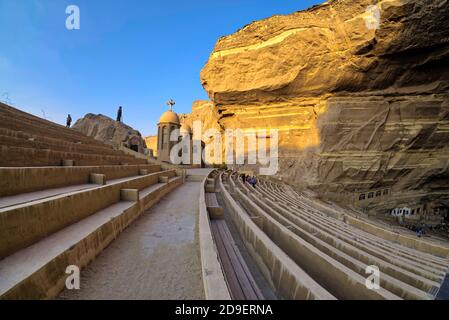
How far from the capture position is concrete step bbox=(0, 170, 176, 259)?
1.83m

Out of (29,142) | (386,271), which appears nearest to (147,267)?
(386,271)

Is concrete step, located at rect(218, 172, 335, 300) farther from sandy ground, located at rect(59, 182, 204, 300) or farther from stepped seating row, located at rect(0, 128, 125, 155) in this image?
stepped seating row, located at rect(0, 128, 125, 155)

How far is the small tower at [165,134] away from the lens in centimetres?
2477

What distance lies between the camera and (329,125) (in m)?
15.5

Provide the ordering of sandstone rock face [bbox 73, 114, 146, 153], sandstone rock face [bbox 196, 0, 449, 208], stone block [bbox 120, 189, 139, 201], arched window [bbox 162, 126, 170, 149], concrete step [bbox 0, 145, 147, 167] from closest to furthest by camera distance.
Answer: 1. concrete step [bbox 0, 145, 147, 167]
2. stone block [bbox 120, 189, 139, 201]
3. sandstone rock face [bbox 196, 0, 449, 208]
4. sandstone rock face [bbox 73, 114, 146, 153]
5. arched window [bbox 162, 126, 170, 149]

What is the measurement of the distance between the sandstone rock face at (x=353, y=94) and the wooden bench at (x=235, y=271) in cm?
1427

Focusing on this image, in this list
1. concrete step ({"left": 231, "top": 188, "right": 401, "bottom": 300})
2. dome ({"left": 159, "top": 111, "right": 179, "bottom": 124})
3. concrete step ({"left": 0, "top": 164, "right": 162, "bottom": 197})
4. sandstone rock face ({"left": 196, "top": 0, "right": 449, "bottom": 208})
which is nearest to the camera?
concrete step ({"left": 231, "top": 188, "right": 401, "bottom": 300})

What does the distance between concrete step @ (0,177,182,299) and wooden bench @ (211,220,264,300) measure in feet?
5.17

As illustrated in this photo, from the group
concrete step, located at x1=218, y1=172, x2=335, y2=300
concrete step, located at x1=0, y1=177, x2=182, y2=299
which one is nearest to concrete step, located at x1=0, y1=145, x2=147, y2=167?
concrete step, located at x1=0, y1=177, x2=182, y2=299

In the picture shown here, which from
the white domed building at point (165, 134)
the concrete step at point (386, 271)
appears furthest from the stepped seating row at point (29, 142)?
the white domed building at point (165, 134)

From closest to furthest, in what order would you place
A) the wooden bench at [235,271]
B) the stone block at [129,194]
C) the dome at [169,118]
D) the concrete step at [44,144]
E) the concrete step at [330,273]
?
the concrete step at [330,273] < the wooden bench at [235,271] < the stone block at [129,194] < the concrete step at [44,144] < the dome at [169,118]

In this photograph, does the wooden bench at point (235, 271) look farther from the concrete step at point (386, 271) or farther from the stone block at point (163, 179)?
the stone block at point (163, 179)
